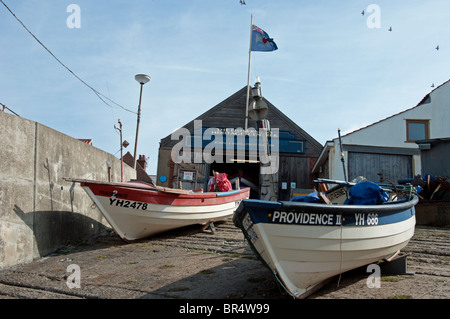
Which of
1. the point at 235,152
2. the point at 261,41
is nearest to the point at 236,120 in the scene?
the point at 235,152

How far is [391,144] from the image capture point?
53.3 ft

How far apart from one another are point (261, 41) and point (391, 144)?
967 centimetres

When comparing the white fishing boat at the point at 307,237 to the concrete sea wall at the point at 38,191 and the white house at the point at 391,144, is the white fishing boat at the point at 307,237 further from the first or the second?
the white house at the point at 391,144

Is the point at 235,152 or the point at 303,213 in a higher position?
the point at 235,152

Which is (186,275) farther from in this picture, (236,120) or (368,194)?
(236,120)

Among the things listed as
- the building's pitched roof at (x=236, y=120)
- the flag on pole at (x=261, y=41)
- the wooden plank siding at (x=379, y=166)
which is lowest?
the wooden plank siding at (x=379, y=166)

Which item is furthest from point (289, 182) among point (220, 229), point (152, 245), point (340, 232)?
point (340, 232)

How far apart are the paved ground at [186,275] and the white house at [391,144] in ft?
24.5

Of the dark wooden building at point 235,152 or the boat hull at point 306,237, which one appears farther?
the dark wooden building at point 235,152

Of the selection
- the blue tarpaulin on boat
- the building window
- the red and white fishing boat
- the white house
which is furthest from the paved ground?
the building window

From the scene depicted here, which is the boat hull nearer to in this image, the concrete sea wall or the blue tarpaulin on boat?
the blue tarpaulin on boat

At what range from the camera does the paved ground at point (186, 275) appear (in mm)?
4664

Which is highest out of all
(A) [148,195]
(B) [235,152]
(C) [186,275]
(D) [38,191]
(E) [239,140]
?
(E) [239,140]

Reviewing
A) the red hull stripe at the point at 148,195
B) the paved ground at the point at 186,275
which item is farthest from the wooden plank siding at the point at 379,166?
the red hull stripe at the point at 148,195
